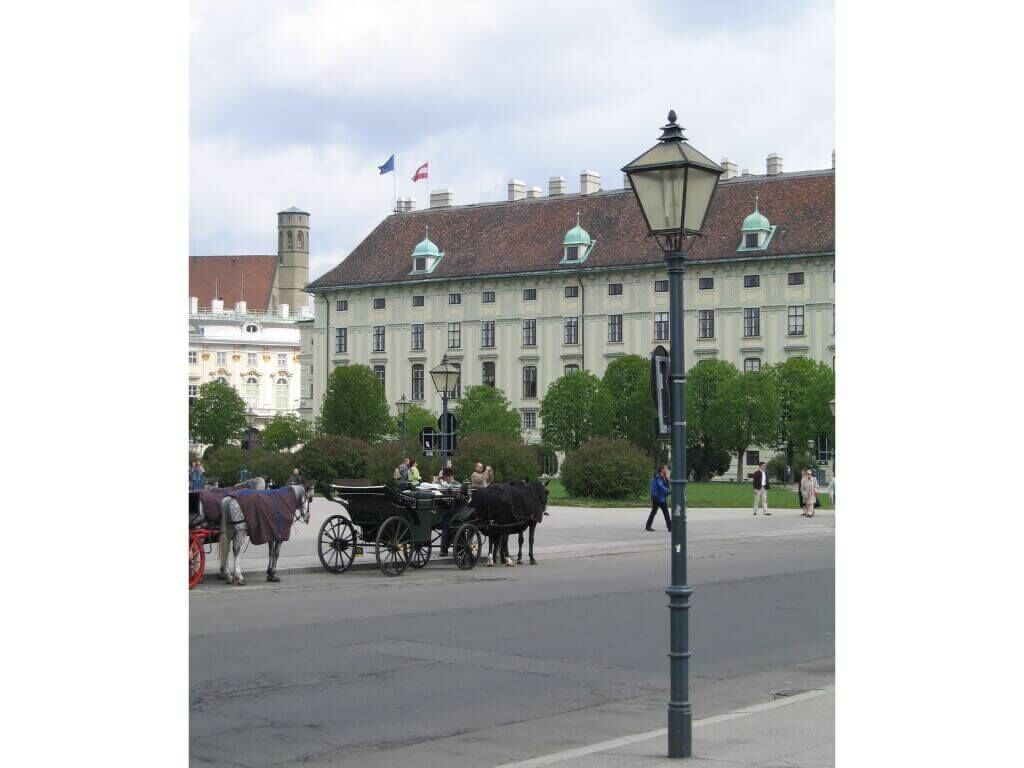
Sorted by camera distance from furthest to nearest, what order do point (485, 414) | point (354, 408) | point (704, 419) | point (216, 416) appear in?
1. point (216, 416)
2. point (704, 419)
3. point (485, 414)
4. point (354, 408)

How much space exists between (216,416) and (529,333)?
23.9 metres

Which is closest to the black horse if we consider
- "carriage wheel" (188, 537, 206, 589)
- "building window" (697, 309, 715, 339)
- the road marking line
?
"carriage wheel" (188, 537, 206, 589)

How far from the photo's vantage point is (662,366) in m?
7.43

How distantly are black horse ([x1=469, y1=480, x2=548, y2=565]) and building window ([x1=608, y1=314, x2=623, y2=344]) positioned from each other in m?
65.7

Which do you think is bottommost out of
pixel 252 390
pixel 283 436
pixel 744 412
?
pixel 283 436

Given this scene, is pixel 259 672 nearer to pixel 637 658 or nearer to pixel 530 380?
pixel 637 658

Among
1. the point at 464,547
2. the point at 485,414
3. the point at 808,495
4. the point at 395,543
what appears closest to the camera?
the point at 395,543

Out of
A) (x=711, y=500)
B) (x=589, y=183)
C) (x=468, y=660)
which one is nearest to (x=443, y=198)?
(x=589, y=183)

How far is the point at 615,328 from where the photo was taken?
87375 mm

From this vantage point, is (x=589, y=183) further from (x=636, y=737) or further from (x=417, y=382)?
(x=636, y=737)

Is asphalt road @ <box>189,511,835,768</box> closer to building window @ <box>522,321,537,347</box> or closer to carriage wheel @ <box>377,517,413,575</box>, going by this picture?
carriage wheel @ <box>377,517,413,575</box>

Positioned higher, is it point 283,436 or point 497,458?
point 283,436
